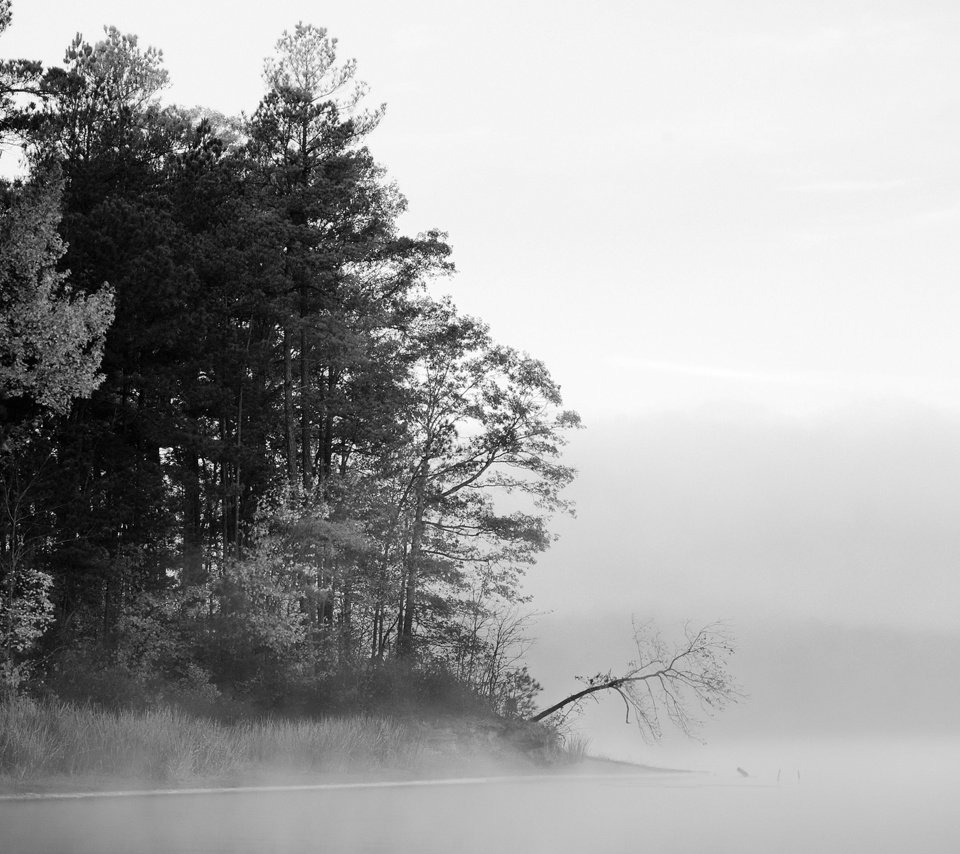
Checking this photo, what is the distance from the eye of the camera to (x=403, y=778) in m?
26.3

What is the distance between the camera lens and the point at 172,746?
22.7 meters

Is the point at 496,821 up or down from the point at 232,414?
down

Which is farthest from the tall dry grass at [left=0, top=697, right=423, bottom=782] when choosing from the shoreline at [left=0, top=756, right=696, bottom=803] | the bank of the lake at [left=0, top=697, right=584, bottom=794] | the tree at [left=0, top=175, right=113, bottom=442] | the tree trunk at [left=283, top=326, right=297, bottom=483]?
the tree trunk at [left=283, top=326, right=297, bottom=483]

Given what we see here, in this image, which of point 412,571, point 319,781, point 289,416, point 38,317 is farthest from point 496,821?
point 289,416

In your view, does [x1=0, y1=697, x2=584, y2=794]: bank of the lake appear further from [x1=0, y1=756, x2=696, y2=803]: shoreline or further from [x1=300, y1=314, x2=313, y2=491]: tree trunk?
[x1=300, y1=314, x2=313, y2=491]: tree trunk

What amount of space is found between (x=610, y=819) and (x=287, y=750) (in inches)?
327

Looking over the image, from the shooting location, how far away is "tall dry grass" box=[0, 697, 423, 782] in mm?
21297

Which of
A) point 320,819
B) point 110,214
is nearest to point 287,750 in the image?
point 320,819

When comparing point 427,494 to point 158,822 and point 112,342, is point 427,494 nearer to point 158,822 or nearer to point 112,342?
point 112,342

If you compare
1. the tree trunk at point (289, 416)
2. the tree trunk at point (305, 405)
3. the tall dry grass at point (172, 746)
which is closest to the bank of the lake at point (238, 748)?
the tall dry grass at point (172, 746)

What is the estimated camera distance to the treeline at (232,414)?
2950 cm

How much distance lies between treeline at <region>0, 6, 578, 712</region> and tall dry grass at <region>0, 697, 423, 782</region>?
Answer: 332 cm

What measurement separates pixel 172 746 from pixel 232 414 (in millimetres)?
19124

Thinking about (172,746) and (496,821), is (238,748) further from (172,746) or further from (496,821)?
(496,821)
